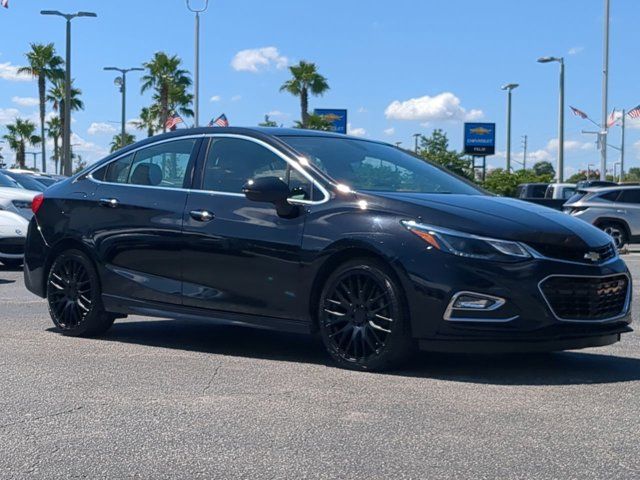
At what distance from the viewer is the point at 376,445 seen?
4320mm

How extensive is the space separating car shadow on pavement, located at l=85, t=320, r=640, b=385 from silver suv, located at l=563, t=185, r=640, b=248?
16.0 m

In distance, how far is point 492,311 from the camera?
5.48 m

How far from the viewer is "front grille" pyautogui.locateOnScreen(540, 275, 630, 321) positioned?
5504 mm

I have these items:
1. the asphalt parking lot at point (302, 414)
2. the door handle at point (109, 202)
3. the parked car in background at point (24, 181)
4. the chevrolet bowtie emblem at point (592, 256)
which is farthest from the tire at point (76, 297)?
the parked car in background at point (24, 181)

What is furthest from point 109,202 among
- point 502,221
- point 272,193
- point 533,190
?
point 533,190

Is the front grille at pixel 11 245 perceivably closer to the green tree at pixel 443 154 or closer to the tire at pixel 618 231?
the tire at pixel 618 231

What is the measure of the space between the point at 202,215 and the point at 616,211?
17.5m

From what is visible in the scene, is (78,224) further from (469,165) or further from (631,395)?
(469,165)

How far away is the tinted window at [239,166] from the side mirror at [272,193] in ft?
0.56

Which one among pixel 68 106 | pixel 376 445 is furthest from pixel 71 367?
pixel 68 106

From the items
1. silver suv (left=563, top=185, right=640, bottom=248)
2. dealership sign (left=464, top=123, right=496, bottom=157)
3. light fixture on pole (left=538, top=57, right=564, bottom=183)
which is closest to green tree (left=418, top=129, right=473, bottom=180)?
dealership sign (left=464, top=123, right=496, bottom=157)

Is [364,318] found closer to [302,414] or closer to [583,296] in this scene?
[302,414]

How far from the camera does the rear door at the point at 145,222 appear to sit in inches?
268

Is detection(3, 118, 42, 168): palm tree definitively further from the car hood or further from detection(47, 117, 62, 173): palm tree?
the car hood
